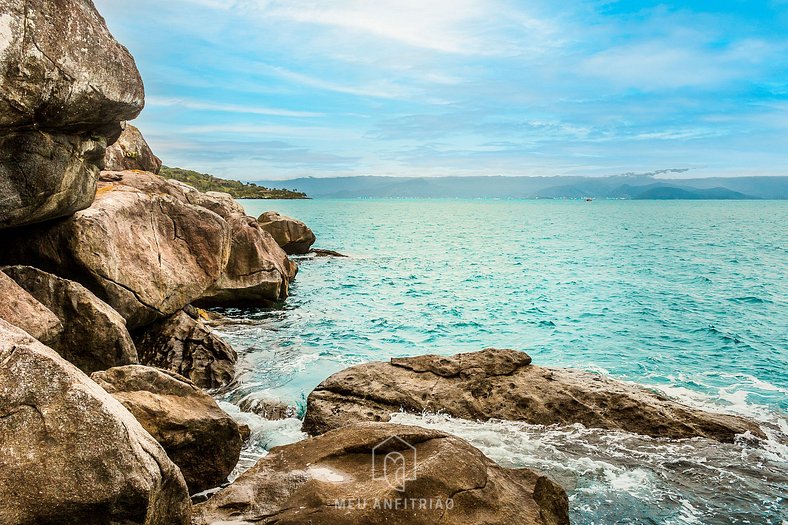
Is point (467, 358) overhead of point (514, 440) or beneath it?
overhead

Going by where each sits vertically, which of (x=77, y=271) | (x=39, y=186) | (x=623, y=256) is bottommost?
(x=623, y=256)

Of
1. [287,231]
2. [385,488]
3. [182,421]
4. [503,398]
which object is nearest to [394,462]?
[385,488]

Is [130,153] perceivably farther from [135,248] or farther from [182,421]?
[182,421]

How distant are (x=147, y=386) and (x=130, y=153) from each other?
2639cm

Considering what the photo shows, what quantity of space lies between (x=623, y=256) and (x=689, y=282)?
850 inches

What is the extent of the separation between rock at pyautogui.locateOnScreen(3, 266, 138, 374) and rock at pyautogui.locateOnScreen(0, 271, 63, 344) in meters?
1.76

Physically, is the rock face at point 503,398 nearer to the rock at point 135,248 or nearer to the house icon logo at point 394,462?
the house icon logo at point 394,462

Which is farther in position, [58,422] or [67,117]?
[67,117]

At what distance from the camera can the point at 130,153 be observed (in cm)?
3272

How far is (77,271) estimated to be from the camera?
47.6ft

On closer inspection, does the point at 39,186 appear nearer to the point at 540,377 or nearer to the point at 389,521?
the point at 389,521

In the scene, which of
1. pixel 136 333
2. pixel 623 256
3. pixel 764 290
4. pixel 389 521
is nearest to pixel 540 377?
pixel 389 521

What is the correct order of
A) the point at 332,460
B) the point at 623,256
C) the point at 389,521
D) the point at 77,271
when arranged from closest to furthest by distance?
1. the point at 389,521
2. the point at 332,460
3. the point at 77,271
4. the point at 623,256

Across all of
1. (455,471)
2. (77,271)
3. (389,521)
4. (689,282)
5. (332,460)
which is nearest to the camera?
(389,521)
